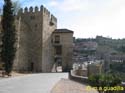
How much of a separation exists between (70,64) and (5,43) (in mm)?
33407

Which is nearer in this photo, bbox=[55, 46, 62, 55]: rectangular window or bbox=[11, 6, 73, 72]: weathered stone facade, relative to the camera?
bbox=[11, 6, 73, 72]: weathered stone facade

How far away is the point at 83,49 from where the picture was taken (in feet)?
438

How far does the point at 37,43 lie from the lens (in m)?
71.1

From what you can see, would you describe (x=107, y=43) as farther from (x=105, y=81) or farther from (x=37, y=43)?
(x=105, y=81)

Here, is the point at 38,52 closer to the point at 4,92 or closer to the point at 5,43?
the point at 5,43

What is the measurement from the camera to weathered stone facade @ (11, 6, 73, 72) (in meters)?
65.6

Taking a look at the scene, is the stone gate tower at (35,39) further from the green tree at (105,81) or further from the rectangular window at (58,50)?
the green tree at (105,81)

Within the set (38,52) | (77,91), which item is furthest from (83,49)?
(77,91)

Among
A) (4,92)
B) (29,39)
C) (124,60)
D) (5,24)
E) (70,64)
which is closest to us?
(4,92)

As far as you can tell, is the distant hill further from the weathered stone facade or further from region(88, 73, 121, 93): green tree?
region(88, 73, 121, 93): green tree

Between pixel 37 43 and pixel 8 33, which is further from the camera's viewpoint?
pixel 37 43

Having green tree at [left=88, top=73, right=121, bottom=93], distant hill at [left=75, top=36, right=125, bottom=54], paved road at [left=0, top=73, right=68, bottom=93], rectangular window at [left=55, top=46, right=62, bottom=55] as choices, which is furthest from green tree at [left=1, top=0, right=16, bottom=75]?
distant hill at [left=75, top=36, right=125, bottom=54]

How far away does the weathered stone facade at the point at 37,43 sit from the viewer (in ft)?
215

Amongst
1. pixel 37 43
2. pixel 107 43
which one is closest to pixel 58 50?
pixel 37 43
